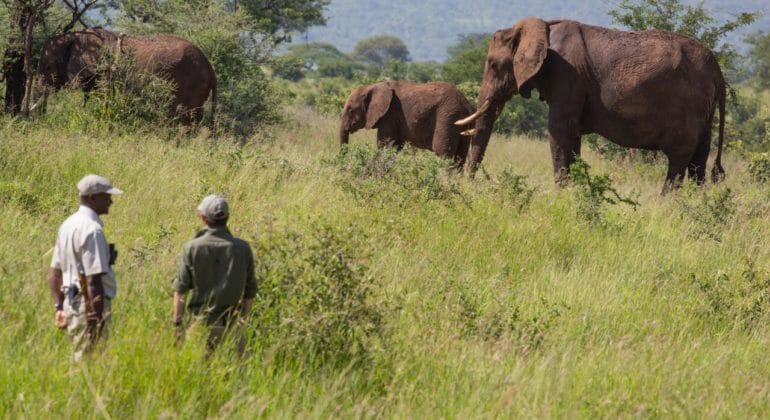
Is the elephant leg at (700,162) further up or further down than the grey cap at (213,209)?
further down

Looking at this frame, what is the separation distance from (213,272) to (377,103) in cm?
1199

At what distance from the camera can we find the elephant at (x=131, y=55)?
14352 mm

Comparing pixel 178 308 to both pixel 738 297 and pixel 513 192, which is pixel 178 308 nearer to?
pixel 738 297

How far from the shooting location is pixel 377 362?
5637mm

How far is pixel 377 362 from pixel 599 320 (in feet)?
7.67

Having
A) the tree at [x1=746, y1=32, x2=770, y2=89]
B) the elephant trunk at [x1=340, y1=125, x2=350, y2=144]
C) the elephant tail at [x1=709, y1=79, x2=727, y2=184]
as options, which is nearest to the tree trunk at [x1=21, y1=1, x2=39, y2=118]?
the elephant trunk at [x1=340, y1=125, x2=350, y2=144]

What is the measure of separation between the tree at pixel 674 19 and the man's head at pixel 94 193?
1735 cm

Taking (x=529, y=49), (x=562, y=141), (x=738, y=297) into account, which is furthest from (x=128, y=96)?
(x=738, y=297)

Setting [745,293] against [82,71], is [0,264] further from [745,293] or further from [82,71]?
[82,71]

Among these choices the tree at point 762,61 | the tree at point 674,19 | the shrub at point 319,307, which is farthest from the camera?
the tree at point 762,61

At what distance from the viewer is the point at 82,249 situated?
499cm

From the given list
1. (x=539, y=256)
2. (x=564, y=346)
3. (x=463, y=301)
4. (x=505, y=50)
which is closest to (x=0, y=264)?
(x=463, y=301)

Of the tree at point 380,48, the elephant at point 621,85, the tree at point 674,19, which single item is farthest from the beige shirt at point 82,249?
the tree at point 380,48

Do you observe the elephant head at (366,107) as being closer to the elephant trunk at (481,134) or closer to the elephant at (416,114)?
the elephant at (416,114)
